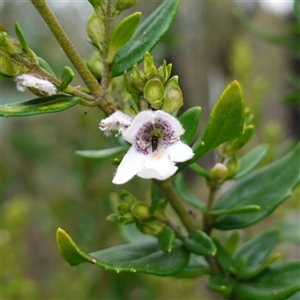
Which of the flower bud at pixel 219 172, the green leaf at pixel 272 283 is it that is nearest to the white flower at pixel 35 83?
the flower bud at pixel 219 172

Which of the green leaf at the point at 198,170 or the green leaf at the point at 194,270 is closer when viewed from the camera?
the green leaf at the point at 198,170

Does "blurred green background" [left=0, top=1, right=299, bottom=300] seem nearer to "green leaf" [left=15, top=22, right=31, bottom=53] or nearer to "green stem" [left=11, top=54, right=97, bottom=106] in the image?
"green stem" [left=11, top=54, right=97, bottom=106]

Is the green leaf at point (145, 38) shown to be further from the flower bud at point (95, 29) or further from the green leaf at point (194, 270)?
the green leaf at point (194, 270)

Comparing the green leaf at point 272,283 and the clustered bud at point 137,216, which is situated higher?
the clustered bud at point 137,216

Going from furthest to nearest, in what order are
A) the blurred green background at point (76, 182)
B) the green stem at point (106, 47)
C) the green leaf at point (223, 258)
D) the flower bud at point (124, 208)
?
the blurred green background at point (76, 182) < the green leaf at point (223, 258) < the flower bud at point (124, 208) < the green stem at point (106, 47)

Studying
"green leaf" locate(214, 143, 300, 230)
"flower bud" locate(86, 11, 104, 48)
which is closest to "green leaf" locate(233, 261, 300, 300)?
"green leaf" locate(214, 143, 300, 230)

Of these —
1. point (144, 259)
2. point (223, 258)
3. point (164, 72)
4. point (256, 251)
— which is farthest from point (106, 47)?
point (256, 251)

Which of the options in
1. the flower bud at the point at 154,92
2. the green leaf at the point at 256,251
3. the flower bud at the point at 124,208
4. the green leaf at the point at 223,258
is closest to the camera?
the flower bud at the point at 154,92
